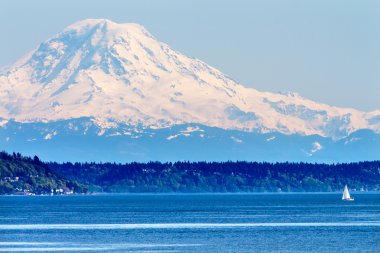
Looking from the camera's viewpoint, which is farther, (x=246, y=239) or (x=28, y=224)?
(x=28, y=224)

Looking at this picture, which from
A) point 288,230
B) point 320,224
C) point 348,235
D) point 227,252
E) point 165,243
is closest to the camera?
point 227,252

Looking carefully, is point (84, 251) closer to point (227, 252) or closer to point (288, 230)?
point (227, 252)

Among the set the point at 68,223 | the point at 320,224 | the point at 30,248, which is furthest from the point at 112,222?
the point at 30,248

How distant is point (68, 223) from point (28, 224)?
19.6ft

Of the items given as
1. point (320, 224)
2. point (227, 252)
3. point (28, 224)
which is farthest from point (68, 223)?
point (227, 252)

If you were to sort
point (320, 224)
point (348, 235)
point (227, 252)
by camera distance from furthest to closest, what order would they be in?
point (320, 224) < point (348, 235) < point (227, 252)

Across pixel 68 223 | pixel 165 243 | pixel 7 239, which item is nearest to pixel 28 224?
pixel 68 223

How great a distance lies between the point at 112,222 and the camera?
19712cm

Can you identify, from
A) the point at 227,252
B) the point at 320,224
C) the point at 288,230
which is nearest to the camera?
the point at 227,252

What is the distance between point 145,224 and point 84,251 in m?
53.4

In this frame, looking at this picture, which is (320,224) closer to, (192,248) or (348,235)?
(348,235)

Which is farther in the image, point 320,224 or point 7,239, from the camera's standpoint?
point 320,224

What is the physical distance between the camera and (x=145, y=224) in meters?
191

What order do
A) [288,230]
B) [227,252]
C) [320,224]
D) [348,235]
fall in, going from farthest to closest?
1. [320,224]
2. [288,230]
3. [348,235]
4. [227,252]
